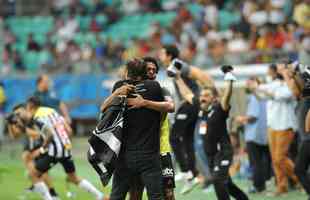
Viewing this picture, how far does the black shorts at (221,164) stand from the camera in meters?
12.5

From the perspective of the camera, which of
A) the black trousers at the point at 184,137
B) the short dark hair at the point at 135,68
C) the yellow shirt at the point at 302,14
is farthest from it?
the yellow shirt at the point at 302,14

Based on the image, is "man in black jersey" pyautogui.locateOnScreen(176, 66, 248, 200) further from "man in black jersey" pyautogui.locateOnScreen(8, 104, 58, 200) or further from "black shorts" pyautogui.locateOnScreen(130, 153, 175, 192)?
"man in black jersey" pyautogui.locateOnScreen(8, 104, 58, 200)

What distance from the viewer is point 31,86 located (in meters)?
25.9

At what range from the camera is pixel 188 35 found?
25172 mm

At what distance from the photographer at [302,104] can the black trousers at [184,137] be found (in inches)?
65.6

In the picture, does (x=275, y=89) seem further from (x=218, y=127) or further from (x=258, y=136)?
(x=218, y=127)

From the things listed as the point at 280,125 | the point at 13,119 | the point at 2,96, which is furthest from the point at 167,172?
the point at 2,96

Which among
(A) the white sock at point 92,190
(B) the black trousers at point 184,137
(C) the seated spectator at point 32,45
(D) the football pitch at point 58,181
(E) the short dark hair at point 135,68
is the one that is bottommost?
(D) the football pitch at point 58,181

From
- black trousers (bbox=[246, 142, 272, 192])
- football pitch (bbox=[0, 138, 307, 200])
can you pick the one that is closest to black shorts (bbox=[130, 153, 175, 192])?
football pitch (bbox=[0, 138, 307, 200])

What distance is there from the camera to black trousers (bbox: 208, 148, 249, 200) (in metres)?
12.4

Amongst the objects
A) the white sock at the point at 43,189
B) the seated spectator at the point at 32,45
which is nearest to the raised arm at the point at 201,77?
the white sock at the point at 43,189

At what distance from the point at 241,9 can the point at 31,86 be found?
253 inches

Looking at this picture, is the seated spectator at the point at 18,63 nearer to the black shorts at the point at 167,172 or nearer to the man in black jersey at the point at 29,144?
the man in black jersey at the point at 29,144

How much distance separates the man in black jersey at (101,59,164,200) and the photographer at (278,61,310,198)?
2965mm
